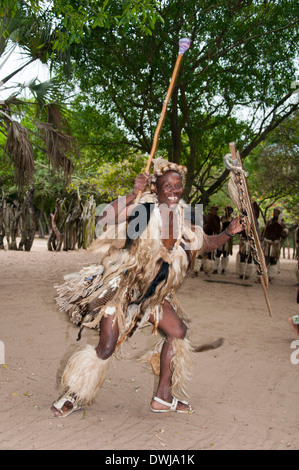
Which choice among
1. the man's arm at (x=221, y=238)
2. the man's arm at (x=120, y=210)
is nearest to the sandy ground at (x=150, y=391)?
the man's arm at (x=221, y=238)

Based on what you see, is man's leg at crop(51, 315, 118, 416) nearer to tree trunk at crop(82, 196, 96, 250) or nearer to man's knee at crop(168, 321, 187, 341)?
man's knee at crop(168, 321, 187, 341)

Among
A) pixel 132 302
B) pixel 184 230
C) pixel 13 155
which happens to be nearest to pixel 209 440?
pixel 132 302

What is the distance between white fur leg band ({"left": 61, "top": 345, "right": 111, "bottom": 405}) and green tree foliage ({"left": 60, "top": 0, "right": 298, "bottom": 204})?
8.31m

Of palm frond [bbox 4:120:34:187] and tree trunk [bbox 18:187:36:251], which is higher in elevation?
palm frond [bbox 4:120:34:187]

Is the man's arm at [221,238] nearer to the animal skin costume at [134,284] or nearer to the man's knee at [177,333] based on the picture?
the animal skin costume at [134,284]

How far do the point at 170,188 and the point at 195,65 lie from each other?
858cm

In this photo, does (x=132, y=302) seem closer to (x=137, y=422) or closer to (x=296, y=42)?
(x=137, y=422)

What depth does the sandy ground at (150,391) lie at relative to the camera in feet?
10.1

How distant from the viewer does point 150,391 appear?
4.15 meters

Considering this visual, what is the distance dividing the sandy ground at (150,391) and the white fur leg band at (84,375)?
0.63ft

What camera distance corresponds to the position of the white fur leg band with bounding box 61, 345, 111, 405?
330 cm

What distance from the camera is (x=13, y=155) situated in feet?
29.6

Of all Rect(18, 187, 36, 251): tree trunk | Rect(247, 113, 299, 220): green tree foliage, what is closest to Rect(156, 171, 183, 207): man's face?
Rect(18, 187, 36, 251): tree trunk

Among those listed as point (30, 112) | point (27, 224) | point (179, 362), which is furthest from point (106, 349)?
point (27, 224)
